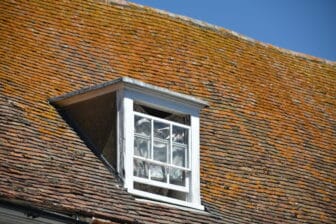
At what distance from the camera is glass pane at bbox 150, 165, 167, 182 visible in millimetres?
16778

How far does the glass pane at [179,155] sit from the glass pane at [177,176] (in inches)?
4.0

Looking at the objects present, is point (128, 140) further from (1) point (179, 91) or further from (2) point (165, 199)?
(1) point (179, 91)

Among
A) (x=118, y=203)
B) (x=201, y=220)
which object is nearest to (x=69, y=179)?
(x=118, y=203)

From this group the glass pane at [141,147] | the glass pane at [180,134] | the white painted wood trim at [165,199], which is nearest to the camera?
the white painted wood trim at [165,199]

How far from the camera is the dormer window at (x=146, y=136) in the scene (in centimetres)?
1670

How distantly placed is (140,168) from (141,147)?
333 mm

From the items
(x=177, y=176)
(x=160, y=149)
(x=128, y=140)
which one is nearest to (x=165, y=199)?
(x=177, y=176)

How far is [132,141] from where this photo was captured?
16688 millimetres

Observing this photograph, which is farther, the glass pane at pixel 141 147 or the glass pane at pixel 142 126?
the glass pane at pixel 142 126

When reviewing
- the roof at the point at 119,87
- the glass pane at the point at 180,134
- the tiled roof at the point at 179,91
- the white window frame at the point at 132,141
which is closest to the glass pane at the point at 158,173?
the white window frame at the point at 132,141

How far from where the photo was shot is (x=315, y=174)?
1995cm

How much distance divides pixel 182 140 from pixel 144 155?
31.9 inches

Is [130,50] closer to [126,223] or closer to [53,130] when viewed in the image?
[53,130]

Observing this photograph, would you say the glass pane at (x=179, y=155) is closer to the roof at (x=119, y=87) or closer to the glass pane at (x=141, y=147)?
the glass pane at (x=141, y=147)
